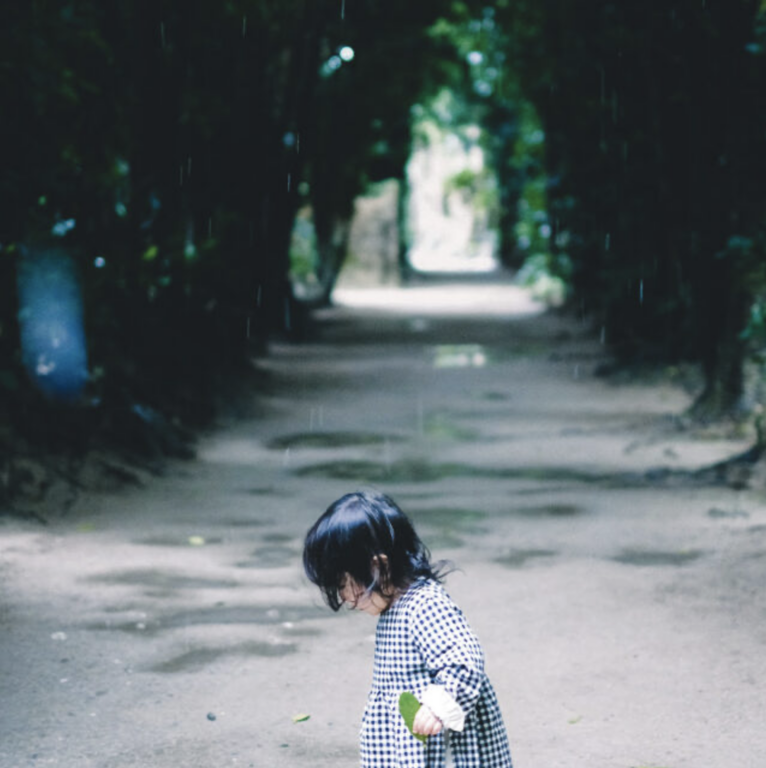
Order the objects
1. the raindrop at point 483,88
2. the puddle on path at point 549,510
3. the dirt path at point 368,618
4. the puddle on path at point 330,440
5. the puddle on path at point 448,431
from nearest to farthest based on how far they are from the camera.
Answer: the dirt path at point 368,618
the puddle on path at point 549,510
the puddle on path at point 330,440
the puddle on path at point 448,431
the raindrop at point 483,88

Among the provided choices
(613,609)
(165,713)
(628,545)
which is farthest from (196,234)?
(165,713)

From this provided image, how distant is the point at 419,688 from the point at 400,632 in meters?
0.14

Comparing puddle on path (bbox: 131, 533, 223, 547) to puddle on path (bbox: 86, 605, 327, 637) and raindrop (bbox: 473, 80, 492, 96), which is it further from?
raindrop (bbox: 473, 80, 492, 96)

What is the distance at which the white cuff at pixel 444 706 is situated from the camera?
3.16m

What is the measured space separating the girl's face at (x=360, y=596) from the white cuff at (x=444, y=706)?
11.0 inches

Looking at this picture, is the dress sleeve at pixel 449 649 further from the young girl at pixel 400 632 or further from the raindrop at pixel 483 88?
the raindrop at pixel 483 88

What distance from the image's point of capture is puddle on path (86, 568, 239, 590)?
7031 millimetres

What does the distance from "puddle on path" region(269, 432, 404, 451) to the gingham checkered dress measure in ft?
28.8

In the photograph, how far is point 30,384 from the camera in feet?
31.7

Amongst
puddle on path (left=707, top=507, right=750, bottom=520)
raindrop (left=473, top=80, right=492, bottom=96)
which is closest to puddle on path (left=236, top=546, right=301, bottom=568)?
puddle on path (left=707, top=507, right=750, bottom=520)

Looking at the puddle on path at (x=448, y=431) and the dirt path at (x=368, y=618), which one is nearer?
the dirt path at (x=368, y=618)

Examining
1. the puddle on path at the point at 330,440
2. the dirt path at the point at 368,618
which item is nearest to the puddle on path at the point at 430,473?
the dirt path at the point at 368,618

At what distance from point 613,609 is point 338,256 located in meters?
26.0

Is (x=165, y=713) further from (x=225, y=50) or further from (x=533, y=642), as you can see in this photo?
(x=225, y=50)
